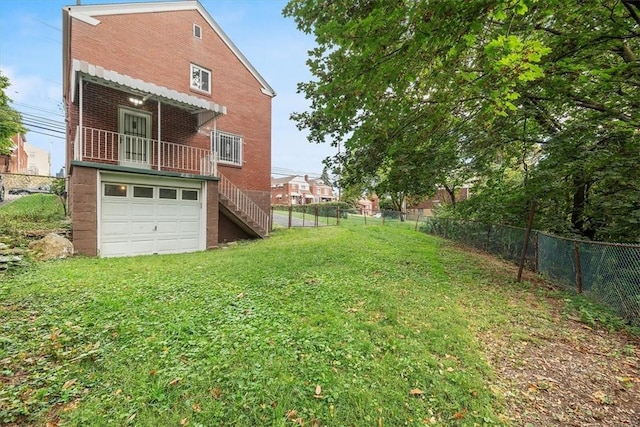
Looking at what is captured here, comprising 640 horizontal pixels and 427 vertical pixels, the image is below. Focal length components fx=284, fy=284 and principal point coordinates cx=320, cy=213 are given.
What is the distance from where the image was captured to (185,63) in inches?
456

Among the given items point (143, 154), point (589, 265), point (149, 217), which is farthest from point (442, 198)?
point (149, 217)

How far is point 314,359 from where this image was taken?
118 inches

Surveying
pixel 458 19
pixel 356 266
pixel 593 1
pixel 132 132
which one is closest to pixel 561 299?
pixel 356 266

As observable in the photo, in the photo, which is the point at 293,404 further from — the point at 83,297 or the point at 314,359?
the point at 83,297

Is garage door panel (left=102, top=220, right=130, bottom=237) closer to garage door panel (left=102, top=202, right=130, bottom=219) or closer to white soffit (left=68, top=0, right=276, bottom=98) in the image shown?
garage door panel (left=102, top=202, right=130, bottom=219)

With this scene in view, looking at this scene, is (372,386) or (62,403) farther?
(372,386)

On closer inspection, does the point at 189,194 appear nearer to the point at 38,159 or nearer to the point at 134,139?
the point at 134,139

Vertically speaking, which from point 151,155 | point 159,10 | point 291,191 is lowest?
point 151,155

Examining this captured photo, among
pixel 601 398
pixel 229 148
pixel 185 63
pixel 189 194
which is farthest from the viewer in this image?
pixel 229 148

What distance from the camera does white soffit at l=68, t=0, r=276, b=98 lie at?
30.0 ft

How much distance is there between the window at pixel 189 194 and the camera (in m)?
9.64

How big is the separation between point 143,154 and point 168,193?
6.75ft

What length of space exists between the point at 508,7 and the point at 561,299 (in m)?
5.21

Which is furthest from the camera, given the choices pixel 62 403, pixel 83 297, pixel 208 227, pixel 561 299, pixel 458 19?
pixel 208 227
